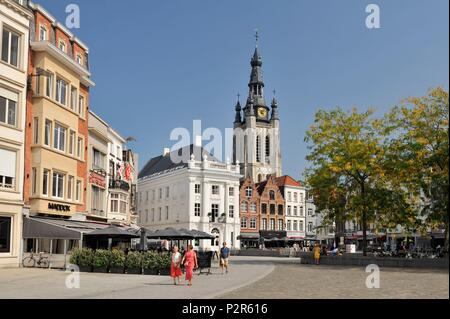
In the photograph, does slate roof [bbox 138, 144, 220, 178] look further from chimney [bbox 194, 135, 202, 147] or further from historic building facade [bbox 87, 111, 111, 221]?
historic building facade [bbox 87, 111, 111, 221]

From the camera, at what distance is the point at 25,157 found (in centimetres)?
3109

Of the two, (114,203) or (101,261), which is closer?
(101,261)

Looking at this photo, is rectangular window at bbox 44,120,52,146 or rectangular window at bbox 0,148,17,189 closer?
rectangular window at bbox 0,148,17,189

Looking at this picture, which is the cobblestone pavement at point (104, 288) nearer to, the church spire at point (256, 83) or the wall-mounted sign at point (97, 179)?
the wall-mounted sign at point (97, 179)

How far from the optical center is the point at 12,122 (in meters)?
30.2

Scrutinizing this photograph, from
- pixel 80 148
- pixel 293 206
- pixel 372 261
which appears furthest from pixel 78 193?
pixel 293 206

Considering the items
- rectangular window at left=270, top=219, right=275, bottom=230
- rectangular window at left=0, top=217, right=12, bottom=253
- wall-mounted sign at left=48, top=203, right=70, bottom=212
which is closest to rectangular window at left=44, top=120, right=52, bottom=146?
wall-mounted sign at left=48, top=203, right=70, bottom=212

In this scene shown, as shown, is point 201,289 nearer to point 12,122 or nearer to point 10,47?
point 12,122

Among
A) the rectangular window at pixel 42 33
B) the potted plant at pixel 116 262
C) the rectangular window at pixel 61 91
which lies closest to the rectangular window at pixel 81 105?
the rectangular window at pixel 61 91

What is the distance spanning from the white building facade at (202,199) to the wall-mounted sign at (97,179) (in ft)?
128

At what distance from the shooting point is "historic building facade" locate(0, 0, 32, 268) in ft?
95.8

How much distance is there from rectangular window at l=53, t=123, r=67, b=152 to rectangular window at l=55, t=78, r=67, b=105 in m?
1.63

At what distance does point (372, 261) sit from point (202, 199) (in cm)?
5164

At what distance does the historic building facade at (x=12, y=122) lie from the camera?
95.8 feet
